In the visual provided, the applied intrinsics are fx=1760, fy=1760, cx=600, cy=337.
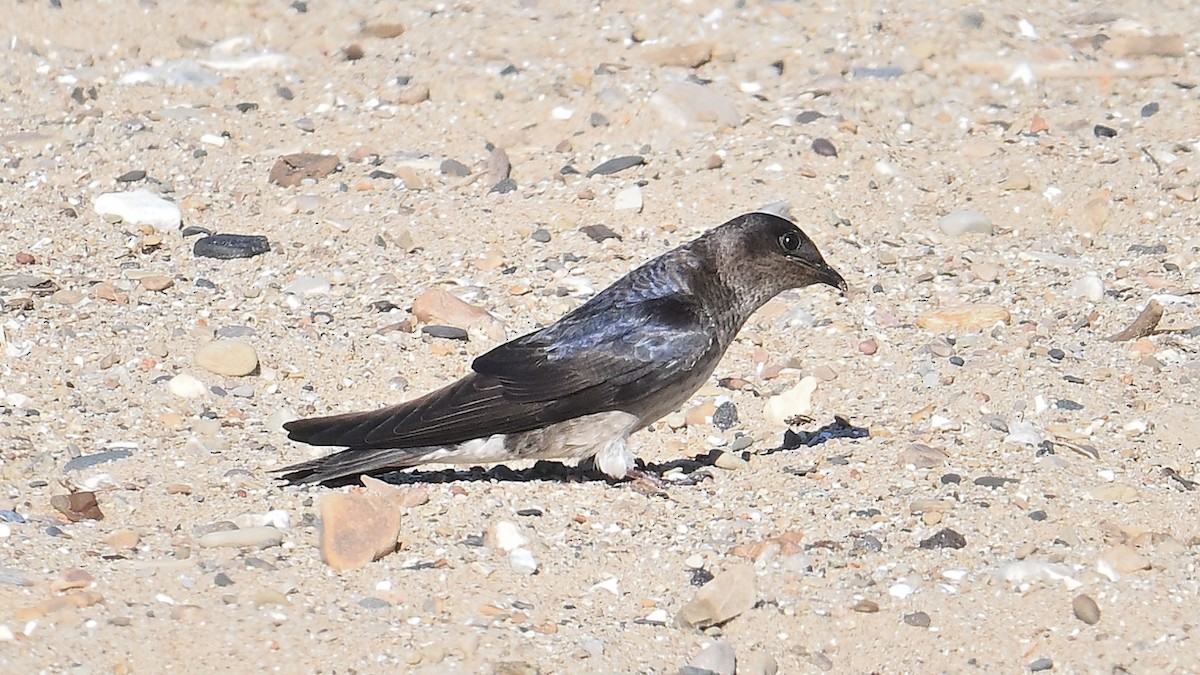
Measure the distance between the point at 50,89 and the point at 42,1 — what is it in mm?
1111

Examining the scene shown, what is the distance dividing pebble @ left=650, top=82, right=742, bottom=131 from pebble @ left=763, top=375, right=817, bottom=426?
2164 millimetres

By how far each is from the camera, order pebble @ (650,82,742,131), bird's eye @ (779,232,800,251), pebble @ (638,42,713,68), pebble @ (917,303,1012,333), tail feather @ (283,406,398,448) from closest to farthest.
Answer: tail feather @ (283,406,398,448)
bird's eye @ (779,232,800,251)
pebble @ (917,303,1012,333)
pebble @ (650,82,742,131)
pebble @ (638,42,713,68)

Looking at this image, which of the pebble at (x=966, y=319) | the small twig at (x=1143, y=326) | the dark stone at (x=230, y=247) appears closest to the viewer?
the small twig at (x=1143, y=326)

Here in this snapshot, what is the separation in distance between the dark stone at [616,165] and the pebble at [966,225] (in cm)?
128

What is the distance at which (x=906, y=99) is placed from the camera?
8141 millimetres

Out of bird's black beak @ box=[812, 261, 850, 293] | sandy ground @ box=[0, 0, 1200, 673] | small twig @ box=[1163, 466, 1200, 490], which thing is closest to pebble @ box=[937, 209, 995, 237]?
sandy ground @ box=[0, 0, 1200, 673]

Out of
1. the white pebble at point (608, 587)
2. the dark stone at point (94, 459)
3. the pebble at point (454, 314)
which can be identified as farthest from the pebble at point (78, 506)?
the pebble at point (454, 314)

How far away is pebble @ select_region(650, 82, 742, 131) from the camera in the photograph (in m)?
7.71

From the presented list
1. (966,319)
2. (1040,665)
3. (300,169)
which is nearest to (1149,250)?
(966,319)

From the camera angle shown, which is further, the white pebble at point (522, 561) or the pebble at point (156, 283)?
the pebble at point (156, 283)

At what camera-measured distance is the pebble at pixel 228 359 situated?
230 inches

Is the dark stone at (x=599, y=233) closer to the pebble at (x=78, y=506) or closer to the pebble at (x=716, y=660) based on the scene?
the pebble at (x=78, y=506)

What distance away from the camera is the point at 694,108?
7785mm

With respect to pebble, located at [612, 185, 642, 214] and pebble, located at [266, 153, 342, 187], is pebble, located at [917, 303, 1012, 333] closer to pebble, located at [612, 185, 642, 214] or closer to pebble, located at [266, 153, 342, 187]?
pebble, located at [612, 185, 642, 214]
